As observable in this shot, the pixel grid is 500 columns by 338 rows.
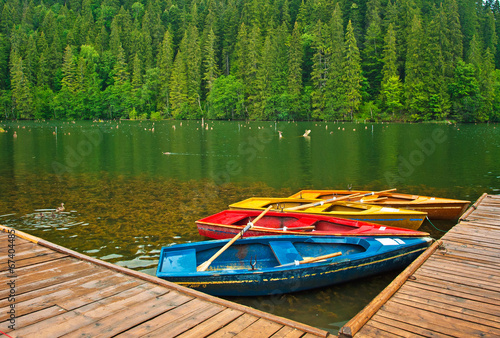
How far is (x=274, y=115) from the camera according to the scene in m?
94.8

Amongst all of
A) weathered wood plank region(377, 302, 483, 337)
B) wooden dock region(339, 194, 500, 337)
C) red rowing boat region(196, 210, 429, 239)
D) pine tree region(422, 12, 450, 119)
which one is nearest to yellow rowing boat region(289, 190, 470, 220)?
red rowing boat region(196, 210, 429, 239)

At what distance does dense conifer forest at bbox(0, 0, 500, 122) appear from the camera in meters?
79.9

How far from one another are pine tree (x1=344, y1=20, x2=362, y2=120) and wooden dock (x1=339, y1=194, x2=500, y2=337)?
79.6 metres

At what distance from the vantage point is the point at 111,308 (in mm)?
5359

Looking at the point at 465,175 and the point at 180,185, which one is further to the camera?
the point at 465,175

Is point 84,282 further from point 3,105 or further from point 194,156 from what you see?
point 3,105

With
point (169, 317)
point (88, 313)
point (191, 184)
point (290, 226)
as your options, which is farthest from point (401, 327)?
point (191, 184)

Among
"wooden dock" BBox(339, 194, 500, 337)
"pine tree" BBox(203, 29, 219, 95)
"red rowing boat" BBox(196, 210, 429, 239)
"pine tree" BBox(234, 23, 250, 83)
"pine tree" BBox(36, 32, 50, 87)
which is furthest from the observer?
"pine tree" BBox(36, 32, 50, 87)

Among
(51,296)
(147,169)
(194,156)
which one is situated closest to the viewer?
(51,296)

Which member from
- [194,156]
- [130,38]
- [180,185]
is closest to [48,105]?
[130,38]

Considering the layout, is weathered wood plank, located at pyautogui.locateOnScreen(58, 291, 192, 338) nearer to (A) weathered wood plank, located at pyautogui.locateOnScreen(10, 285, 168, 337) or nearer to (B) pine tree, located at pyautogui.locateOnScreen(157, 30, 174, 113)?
(A) weathered wood plank, located at pyautogui.locateOnScreen(10, 285, 168, 337)

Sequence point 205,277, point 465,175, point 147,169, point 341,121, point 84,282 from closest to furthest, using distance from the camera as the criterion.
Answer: point 84,282 → point 205,277 → point 465,175 → point 147,169 → point 341,121

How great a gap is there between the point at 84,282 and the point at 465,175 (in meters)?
21.8

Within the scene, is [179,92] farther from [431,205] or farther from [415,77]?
[431,205]
